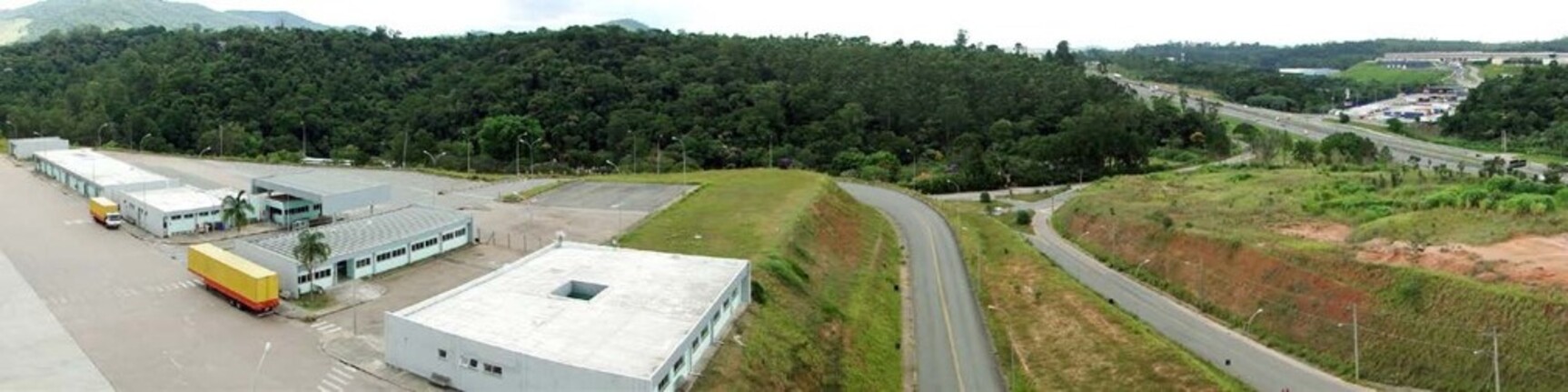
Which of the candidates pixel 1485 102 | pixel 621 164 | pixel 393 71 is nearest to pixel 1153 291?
pixel 621 164

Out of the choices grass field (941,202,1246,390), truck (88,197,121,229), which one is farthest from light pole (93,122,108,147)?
grass field (941,202,1246,390)

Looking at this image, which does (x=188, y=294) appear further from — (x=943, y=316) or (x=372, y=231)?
(x=943, y=316)

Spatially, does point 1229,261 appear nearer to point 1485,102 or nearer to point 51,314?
point 51,314

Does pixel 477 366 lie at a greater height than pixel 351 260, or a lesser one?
lesser

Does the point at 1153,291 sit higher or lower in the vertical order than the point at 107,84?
lower

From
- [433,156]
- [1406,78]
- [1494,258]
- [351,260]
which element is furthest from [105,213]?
[1406,78]

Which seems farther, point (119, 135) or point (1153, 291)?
point (119, 135)
